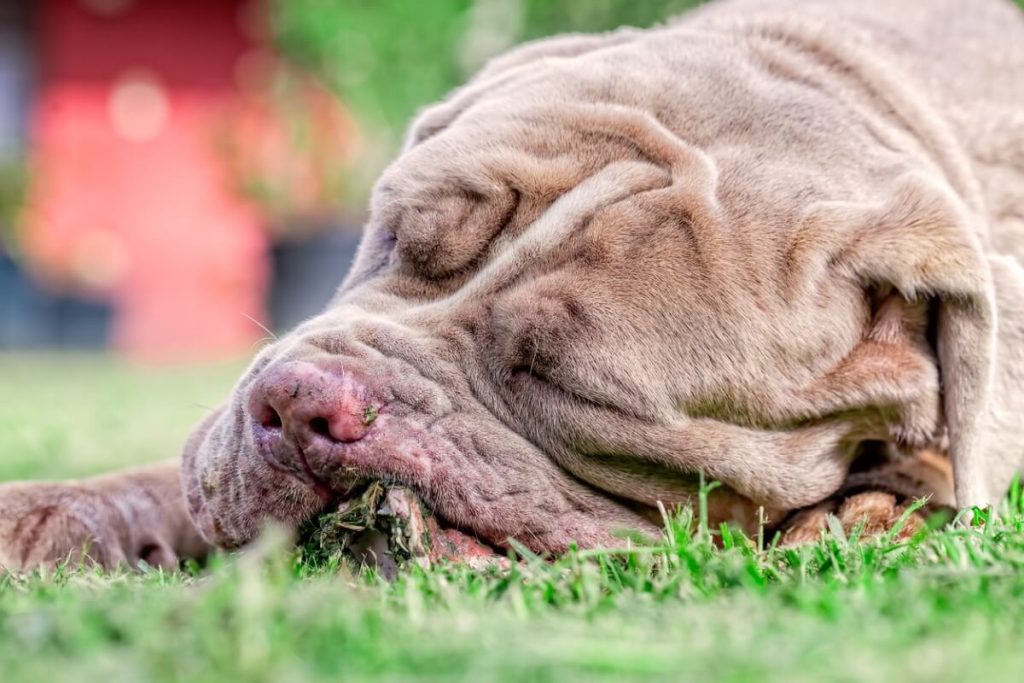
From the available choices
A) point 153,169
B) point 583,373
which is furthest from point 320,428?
point 153,169

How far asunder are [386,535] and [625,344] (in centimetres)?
57

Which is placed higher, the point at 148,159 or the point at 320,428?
the point at 320,428

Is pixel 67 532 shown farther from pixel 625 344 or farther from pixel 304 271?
pixel 304 271

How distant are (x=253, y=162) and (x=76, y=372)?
3.98 metres

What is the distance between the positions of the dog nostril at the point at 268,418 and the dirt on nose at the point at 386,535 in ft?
0.62

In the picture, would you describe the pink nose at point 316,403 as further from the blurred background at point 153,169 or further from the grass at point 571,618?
the blurred background at point 153,169

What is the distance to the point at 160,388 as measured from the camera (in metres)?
8.83

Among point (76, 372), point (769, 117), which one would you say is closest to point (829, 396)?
point (769, 117)

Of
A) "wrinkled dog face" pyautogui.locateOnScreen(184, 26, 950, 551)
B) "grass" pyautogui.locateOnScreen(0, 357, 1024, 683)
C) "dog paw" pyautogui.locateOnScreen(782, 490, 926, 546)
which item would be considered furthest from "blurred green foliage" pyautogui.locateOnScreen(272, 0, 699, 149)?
"grass" pyautogui.locateOnScreen(0, 357, 1024, 683)

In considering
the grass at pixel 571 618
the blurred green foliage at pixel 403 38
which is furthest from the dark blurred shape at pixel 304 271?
the grass at pixel 571 618

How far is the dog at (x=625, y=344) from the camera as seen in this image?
8.23 feet

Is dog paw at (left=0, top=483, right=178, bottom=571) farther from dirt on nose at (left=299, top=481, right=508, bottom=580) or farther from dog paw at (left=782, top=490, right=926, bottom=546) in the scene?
dog paw at (left=782, top=490, right=926, bottom=546)

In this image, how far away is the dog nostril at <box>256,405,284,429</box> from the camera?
2.47 meters

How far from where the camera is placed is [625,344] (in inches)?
100
